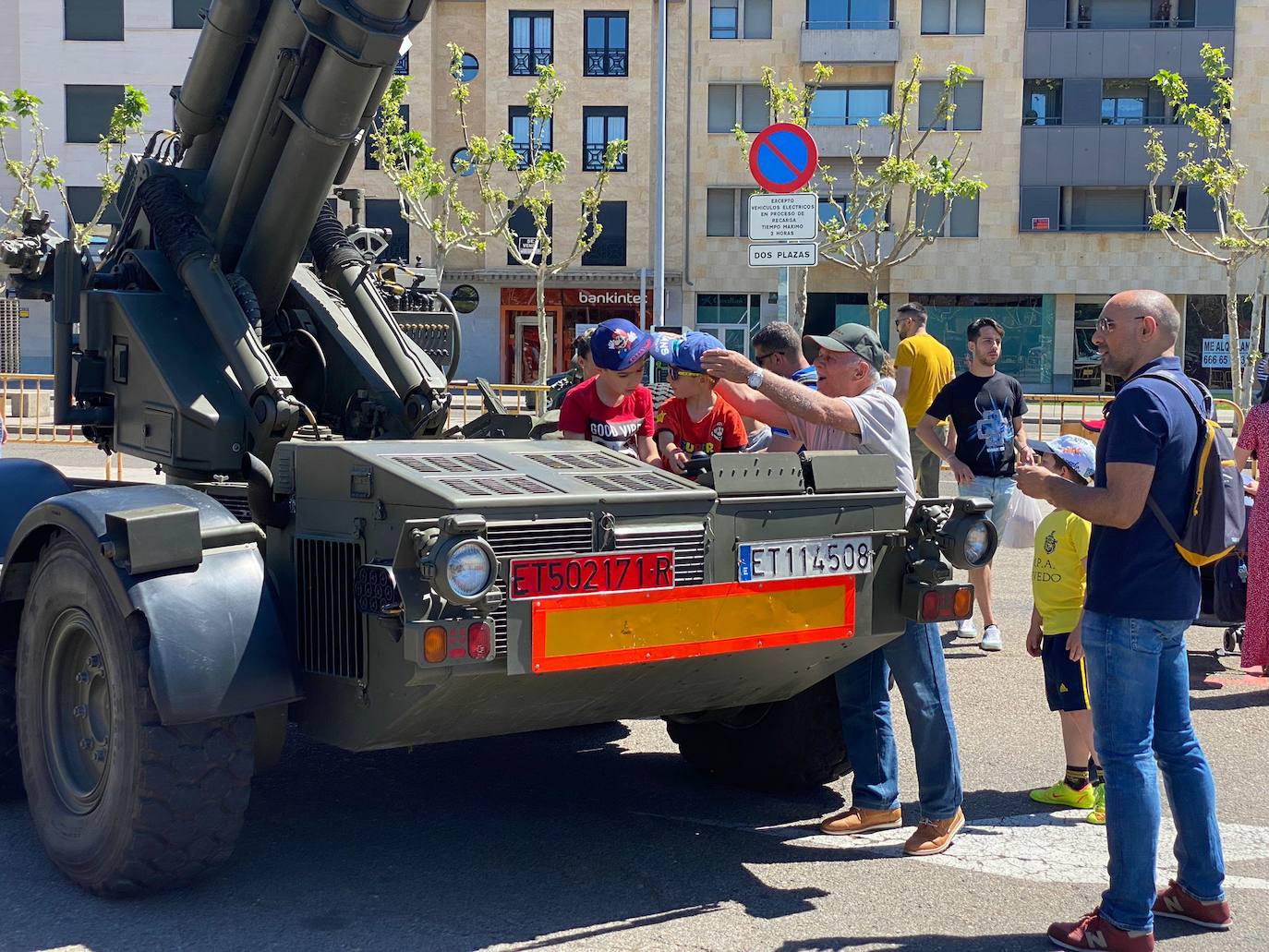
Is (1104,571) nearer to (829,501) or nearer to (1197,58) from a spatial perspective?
(829,501)

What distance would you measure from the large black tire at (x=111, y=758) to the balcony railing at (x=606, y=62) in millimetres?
39736

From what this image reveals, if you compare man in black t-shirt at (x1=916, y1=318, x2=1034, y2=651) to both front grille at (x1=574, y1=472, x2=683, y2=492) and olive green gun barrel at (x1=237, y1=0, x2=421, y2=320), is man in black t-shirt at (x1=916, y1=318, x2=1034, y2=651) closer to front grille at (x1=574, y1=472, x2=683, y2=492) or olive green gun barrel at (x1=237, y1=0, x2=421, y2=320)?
olive green gun barrel at (x1=237, y1=0, x2=421, y2=320)

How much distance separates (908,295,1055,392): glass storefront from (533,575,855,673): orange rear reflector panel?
38333mm

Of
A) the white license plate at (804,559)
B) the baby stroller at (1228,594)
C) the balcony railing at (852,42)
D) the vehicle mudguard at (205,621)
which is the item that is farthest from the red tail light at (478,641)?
the balcony railing at (852,42)

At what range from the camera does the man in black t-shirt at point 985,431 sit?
343 inches

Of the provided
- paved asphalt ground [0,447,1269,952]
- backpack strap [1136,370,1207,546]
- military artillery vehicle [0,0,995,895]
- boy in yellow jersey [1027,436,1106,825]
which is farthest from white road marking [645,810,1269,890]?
backpack strap [1136,370,1207,546]

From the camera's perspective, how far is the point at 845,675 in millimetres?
5383

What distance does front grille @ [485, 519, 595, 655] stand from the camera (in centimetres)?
407

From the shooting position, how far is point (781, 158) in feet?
33.8

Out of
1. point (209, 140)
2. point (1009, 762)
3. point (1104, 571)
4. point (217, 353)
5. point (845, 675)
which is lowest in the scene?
point (1009, 762)

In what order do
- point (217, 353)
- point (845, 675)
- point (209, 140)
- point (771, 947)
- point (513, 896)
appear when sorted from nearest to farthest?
Answer: point (771, 947) → point (513, 896) → point (845, 675) → point (217, 353) → point (209, 140)

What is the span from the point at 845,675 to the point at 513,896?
146 cm

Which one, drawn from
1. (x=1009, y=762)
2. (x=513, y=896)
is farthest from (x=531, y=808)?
(x=1009, y=762)

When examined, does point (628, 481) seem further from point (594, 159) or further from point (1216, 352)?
point (1216, 352)
